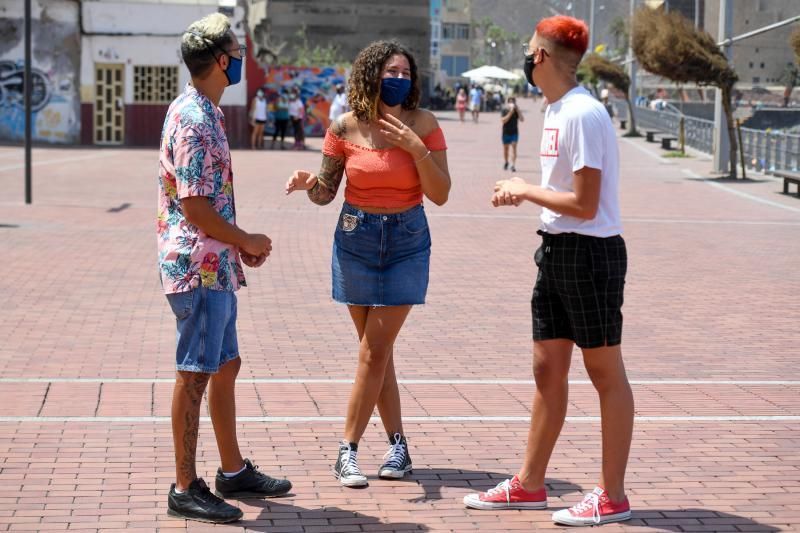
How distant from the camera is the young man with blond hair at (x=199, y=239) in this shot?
185 inches

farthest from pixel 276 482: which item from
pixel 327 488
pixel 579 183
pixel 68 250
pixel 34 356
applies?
pixel 68 250

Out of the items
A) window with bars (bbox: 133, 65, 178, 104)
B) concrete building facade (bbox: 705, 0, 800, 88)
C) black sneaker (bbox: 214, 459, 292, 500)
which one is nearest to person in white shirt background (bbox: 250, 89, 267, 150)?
window with bars (bbox: 133, 65, 178, 104)

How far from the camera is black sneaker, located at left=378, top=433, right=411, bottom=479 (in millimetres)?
5477

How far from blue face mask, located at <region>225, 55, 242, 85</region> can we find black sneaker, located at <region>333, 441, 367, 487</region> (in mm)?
1560

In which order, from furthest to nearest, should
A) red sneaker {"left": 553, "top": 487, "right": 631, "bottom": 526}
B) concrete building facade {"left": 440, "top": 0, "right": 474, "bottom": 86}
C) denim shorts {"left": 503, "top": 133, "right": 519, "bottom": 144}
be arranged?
concrete building facade {"left": 440, "top": 0, "right": 474, "bottom": 86}, denim shorts {"left": 503, "top": 133, "right": 519, "bottom": 144}, red sneaker {"left": 553, "top": 487, "right": 631, "bottom": 526}

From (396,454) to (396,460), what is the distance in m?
0.03

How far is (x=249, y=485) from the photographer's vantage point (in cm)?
520

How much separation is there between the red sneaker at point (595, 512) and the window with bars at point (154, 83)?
29350mm

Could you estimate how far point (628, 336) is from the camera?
30.2ft

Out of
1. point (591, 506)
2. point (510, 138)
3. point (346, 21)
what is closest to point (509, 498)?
point (591, 506)

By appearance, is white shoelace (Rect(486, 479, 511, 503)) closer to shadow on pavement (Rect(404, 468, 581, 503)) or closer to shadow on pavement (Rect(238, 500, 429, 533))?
shadow on pavement (Rect(404, 468, 581, 503))

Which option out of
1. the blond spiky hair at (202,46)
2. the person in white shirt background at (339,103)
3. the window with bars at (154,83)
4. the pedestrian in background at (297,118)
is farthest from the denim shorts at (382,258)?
the person in white shirt background at (339,103)

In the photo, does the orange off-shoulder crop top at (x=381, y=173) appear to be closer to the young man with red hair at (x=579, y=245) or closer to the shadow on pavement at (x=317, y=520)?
the young man with red hair at (x=579, y=245)

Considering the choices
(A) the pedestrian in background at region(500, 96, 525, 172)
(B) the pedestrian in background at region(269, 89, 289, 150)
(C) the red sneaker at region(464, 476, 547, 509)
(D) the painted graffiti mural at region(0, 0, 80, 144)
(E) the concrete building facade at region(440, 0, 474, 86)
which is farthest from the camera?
(E) the concrete building facade at region(440, 0, 474, 86)
